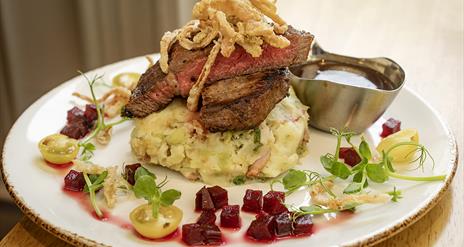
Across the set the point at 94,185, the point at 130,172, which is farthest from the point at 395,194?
the point at 94,185

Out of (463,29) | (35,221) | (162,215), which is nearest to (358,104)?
(162,215)

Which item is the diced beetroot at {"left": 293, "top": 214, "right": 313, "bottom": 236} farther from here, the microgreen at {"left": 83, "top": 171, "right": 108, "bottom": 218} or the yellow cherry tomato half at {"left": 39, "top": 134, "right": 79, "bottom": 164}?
the yellow cherry tomato half at {"left": 39, "top": 134, "right": 79, "bottom": 164}

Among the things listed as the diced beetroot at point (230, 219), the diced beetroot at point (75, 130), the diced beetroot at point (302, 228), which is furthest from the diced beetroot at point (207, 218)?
the diced beetroot at point (75, 130)

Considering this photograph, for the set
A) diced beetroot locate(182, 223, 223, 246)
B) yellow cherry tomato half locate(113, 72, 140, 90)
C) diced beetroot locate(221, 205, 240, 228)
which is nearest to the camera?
diced beetroot locate(182, 223, 223, 246)

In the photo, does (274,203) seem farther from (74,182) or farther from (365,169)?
(74,182)

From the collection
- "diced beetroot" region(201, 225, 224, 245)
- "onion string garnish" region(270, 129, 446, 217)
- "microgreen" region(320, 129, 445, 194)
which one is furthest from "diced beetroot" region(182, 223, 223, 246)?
"microgreen" region(320, 129, 445, 194)
